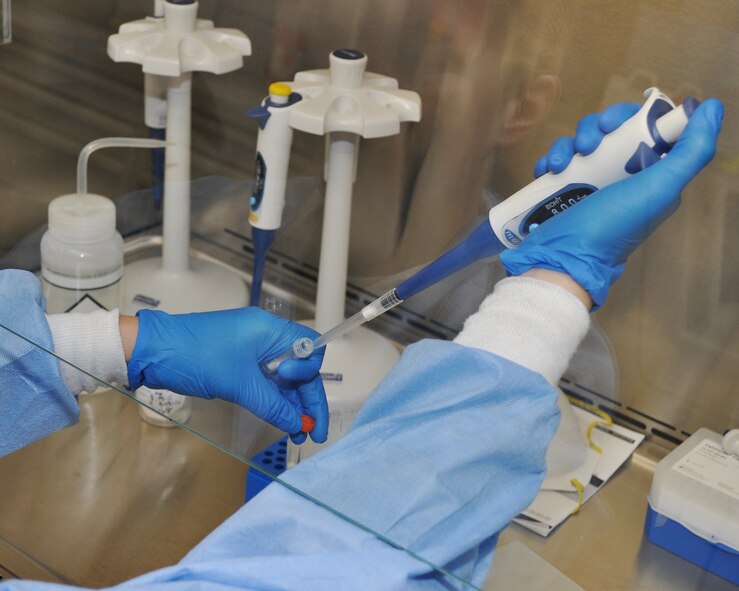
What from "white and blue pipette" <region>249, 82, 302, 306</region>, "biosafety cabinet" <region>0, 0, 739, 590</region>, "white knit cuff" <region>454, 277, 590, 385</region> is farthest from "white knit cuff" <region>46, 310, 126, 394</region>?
"white knit cuff" <region>454, 277, 590, 385</region>

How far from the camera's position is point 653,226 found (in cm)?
100

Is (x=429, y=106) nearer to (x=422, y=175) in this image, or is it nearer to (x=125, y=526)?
(x=422, y=175)

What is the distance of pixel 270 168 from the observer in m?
1.30

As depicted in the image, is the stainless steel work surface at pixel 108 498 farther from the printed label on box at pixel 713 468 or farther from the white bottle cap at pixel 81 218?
the printed label on box at pixel 713 468

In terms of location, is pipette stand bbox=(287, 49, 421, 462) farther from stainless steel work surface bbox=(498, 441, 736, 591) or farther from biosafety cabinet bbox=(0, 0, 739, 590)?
stainless steel work surface bbox=(498, 441, 736, 591)

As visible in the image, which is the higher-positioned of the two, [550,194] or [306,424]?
[550,194]

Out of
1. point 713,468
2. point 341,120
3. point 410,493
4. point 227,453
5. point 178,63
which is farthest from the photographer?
point 178,63

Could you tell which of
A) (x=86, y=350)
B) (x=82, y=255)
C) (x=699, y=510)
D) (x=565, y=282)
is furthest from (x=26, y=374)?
(x=699, y=510)

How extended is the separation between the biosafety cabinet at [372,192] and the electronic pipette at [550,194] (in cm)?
3

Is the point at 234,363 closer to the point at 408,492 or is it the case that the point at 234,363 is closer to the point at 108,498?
the point at 408,492

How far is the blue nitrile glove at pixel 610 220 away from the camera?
0.93m

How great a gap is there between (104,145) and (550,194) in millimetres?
638

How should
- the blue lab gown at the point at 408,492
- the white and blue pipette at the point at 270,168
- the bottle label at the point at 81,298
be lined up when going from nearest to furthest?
the blue lab gown at the point at 408,492 → the bottle label at the point at 81,298 → the white and blue pipette at the point at 270,168

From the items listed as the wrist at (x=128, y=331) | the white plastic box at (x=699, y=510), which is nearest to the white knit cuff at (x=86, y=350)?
the wrist at (x=128, y=331)
